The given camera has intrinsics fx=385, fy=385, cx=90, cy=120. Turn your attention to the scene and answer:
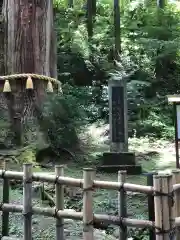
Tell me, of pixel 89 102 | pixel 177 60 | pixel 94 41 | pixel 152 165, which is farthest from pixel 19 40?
pixel 177 60

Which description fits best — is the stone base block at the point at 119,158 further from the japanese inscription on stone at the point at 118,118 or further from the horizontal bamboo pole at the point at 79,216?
the horizontal bamboo pole at the point at 79,216

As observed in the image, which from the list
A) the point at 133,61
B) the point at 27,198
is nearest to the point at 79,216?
the point at 27,198

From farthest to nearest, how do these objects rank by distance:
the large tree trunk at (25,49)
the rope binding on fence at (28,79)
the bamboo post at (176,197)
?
the large tree trunk at (25,49), the rope binding on fence at (28,79), the bamboo post at (176,197)

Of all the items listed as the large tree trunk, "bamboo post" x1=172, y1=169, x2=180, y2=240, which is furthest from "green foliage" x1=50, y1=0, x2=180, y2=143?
"bamboo post" x1=172, y1=169, x2=180, y2=240

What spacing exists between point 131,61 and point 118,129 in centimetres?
802

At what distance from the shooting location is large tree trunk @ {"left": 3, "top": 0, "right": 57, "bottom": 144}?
8062mm

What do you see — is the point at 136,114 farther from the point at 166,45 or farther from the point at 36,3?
the point at 36,3

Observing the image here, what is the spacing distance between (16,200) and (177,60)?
507 inches

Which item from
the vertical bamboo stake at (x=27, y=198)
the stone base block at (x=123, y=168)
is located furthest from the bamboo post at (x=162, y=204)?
the stone base block at (x=123, y=168)

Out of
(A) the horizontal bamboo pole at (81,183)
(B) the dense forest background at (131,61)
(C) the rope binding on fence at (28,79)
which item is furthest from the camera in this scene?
(B) the dense forest background at (131,61)

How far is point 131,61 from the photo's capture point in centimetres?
1562

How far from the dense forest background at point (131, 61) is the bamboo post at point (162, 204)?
359 inches

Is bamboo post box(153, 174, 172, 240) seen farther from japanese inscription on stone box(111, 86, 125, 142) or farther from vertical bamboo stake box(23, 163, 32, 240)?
japanese inscription on stone box(111, 86, 125, 142)

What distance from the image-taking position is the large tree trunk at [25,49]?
806 centimetres
